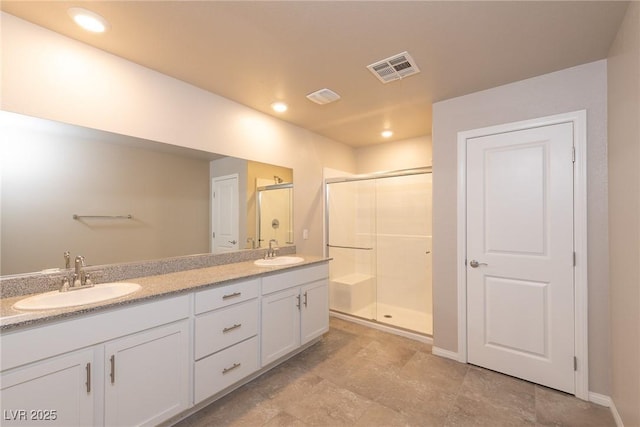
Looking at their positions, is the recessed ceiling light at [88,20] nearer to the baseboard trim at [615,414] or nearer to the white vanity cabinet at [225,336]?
the white vanity cabinet at [225,336]

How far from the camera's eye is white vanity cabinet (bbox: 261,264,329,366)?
2.21m

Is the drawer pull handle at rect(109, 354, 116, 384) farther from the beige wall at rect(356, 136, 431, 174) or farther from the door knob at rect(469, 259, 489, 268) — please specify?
the beige wall at rect(356, 136, 431, 174)

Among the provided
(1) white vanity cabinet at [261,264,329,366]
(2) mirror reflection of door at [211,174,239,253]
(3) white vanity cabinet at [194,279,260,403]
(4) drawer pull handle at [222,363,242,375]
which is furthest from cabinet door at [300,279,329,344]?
(2) mirror reflection of door at [211,174,239,253]

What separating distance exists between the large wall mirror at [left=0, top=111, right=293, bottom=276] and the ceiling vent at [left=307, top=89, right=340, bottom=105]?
3.16ft

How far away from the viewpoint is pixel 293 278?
8.04 ft

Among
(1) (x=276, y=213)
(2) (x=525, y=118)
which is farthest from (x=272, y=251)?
(2) (x=525, y=118)

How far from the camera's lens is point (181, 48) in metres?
1.82

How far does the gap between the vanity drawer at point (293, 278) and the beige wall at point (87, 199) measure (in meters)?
0.69

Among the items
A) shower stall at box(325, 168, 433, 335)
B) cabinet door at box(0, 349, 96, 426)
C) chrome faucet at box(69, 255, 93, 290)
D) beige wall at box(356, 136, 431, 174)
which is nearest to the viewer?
cabinet door at box(0, 349, 96, 426)

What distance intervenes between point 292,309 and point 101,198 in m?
1.66

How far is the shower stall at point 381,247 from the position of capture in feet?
11.8

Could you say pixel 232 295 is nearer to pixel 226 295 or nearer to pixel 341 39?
pixel 226 295

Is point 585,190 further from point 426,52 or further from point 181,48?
point 181,48

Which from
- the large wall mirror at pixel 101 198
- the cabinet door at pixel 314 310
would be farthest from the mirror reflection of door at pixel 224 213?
the cabinet door at pixel 314 310
